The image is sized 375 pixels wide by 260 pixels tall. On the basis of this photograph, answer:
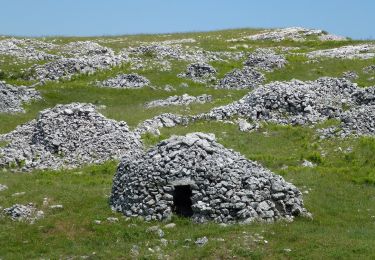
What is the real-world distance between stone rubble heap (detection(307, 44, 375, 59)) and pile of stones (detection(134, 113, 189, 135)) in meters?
30.9

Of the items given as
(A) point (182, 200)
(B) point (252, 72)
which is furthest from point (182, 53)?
(A) point (182, 200)

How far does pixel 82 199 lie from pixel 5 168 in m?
8.98

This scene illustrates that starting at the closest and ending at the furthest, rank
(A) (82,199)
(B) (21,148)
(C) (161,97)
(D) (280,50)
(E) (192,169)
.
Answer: (E) (192,169) → (A) (82,199) → (B) (21,148) → (C) (161,97) → (D) (280,50)

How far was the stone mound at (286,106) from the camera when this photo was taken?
42.7 meters

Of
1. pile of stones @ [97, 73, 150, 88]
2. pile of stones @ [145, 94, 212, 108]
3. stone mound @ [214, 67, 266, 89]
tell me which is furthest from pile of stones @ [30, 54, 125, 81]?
pile of stones @ [145, 94, 212, 108]

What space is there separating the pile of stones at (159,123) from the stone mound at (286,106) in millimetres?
2279

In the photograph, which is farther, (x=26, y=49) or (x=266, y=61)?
(x=26, y=49)

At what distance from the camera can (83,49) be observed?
7244 cm

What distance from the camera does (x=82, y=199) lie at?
2703 cm

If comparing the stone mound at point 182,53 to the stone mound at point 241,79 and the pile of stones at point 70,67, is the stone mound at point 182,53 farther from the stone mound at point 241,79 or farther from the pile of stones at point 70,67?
the stone mound at point 241,79

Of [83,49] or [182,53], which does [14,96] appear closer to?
[83,49]

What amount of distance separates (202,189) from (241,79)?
35709 mm

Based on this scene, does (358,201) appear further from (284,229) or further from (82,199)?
(82,199)

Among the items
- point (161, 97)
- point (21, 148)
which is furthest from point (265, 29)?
point (21, 148)
